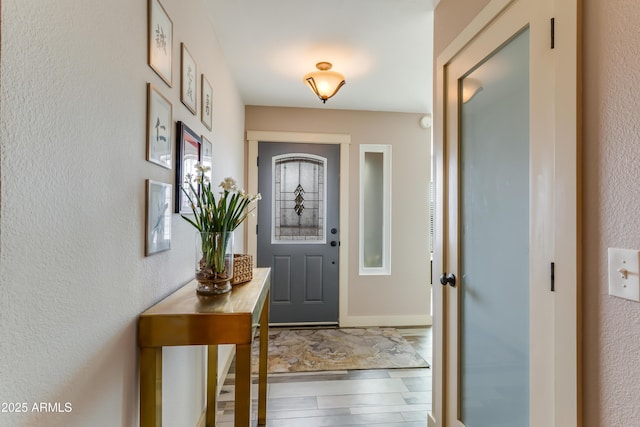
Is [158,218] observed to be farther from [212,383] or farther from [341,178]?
[341,178]

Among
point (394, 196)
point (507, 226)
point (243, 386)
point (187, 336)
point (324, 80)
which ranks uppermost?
point (324, 80)

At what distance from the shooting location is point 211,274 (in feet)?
4.31

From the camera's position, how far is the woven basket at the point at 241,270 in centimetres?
150

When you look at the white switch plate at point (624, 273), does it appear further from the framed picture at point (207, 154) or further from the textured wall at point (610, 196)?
the framed picture at point (207, 154)

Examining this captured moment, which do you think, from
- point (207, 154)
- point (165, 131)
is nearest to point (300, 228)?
point (207, 154)

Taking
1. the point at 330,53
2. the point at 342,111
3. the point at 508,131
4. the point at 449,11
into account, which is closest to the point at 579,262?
the point at 508,131

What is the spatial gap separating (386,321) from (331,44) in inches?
116

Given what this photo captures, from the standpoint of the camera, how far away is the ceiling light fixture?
8.12ft

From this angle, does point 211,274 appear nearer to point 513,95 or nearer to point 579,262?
point 579,262

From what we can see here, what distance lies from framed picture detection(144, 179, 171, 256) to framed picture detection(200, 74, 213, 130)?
74cm

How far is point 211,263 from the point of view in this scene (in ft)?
4.32

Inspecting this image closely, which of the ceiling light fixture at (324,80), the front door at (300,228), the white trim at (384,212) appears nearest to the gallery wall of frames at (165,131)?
the ceiling light fixture at (324,80)

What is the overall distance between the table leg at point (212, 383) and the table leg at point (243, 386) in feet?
2.39

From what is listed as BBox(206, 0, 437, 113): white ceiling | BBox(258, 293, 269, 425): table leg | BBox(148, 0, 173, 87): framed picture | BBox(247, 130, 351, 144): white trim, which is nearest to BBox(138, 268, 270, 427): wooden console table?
BBox(258, 293, 269, 425): table leg
